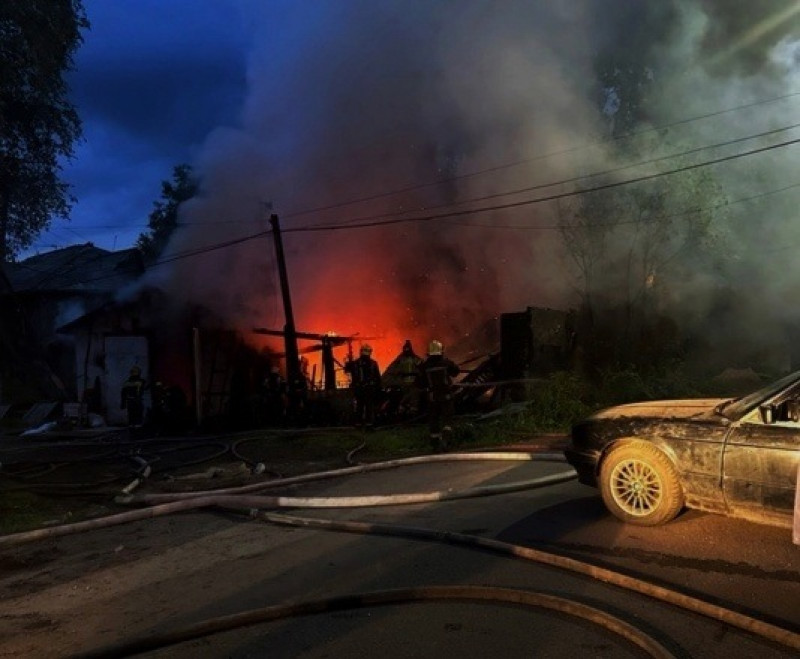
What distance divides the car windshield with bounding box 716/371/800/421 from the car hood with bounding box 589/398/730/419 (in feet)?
0.61

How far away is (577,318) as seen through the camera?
19781 mm

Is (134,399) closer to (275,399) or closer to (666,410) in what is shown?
(275,399)

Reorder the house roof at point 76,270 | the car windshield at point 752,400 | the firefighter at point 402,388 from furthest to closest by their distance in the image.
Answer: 1. the house roof at point 76,270
2. the firefighter at point 402,388
3. the car windshield at point 752,400

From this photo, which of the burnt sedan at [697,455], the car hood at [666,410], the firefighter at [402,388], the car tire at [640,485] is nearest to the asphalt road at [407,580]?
the car tire at [640,485]

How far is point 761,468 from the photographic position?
465cm

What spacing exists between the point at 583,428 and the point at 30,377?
2572 cm

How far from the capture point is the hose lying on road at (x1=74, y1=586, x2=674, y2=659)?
3482mm

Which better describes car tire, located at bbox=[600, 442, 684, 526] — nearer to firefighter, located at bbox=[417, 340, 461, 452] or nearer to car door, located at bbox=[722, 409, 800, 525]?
car door, located at bbox=[722, 409, 800, 525]

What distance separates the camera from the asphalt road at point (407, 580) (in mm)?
3484

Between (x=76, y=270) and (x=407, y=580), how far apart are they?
32.3 metres

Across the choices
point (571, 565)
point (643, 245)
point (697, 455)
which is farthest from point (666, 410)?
point (643, 245)

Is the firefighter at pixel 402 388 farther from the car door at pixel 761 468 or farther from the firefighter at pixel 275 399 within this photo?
the car door at pixel 761 468

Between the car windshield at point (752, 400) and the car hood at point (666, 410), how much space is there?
186mm

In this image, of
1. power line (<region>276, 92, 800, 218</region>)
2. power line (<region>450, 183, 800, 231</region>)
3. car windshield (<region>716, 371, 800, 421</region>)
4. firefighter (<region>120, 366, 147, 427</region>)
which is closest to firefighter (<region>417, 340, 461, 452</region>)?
car windshield (<region>716, 371, 800, 421</region>)
